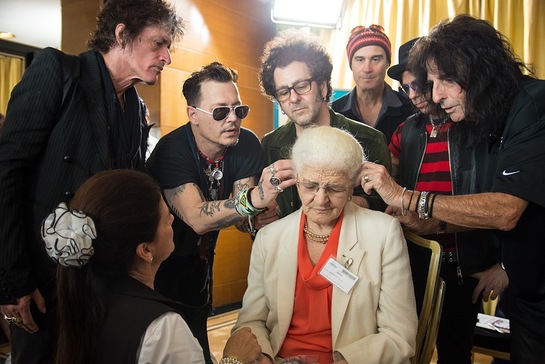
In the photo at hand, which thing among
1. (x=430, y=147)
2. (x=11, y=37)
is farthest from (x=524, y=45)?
(x=11, y=37)

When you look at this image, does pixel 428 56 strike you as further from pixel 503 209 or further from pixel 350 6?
pixel 350 6

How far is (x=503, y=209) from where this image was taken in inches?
70.7

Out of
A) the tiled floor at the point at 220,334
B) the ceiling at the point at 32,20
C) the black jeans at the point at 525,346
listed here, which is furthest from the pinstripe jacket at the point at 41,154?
the ceiling at the point at 32,20

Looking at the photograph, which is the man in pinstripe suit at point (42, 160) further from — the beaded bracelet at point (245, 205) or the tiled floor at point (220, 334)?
the tiled floor at point (220, 334)

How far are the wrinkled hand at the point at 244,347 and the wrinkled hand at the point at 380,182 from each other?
737 millimetres

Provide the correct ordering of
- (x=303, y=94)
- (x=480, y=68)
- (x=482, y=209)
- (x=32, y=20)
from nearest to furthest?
1. (x=482, y=209)
2. (x=480, y=68)
3. (x=303, y=94)
4. (x=32, y=20)

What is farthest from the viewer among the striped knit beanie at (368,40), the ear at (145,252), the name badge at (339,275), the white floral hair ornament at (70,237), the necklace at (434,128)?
the striped knit beanie at (368,40)

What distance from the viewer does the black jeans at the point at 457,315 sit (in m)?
2.31

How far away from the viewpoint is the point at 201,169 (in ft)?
7.64

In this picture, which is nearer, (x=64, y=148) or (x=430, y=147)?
(x=64, y=148)

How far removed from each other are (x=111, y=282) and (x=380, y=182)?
1073 mm

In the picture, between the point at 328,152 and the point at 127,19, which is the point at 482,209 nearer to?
the point at 328,152

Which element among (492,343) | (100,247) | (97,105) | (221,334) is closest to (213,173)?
(97,105)

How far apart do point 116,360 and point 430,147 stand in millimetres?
1738
